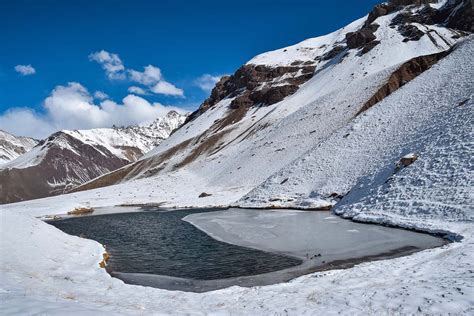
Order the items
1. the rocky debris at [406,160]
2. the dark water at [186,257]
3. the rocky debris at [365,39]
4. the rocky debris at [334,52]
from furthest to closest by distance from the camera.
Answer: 1. the rocky debris at [334,52]
2. the rocky debris at [365,39]
3. the rocky debris at [406,160]
4. the dark water at [186,257]

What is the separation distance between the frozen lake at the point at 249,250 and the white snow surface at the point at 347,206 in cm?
146

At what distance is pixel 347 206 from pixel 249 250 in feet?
43.1

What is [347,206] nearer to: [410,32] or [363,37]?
[410,32]

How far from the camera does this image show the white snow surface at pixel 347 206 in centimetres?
1068

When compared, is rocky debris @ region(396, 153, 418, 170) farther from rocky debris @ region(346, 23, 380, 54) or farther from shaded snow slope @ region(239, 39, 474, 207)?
rocky debris @ region(346, 23, 380, 54)

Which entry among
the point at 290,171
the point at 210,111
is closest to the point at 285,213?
the point at 290,171

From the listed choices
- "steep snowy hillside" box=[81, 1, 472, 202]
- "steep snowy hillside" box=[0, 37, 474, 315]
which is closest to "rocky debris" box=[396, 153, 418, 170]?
"steep snowy hillside" box=[0, 37, 474, 315]

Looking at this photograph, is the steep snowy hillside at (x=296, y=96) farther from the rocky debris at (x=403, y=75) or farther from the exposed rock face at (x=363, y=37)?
the exposed rock face at (x=363, y=37)

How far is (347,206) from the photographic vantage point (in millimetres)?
30484

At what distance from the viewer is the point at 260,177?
6012 centimetres

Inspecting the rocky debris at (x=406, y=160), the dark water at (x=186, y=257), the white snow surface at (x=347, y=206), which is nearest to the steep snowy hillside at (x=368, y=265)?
the white snow surface at (x=347, y=206)

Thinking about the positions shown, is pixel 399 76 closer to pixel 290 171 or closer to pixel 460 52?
pixel 460 52

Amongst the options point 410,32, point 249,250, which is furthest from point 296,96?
point 249,250

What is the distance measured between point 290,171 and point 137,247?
955 inches
